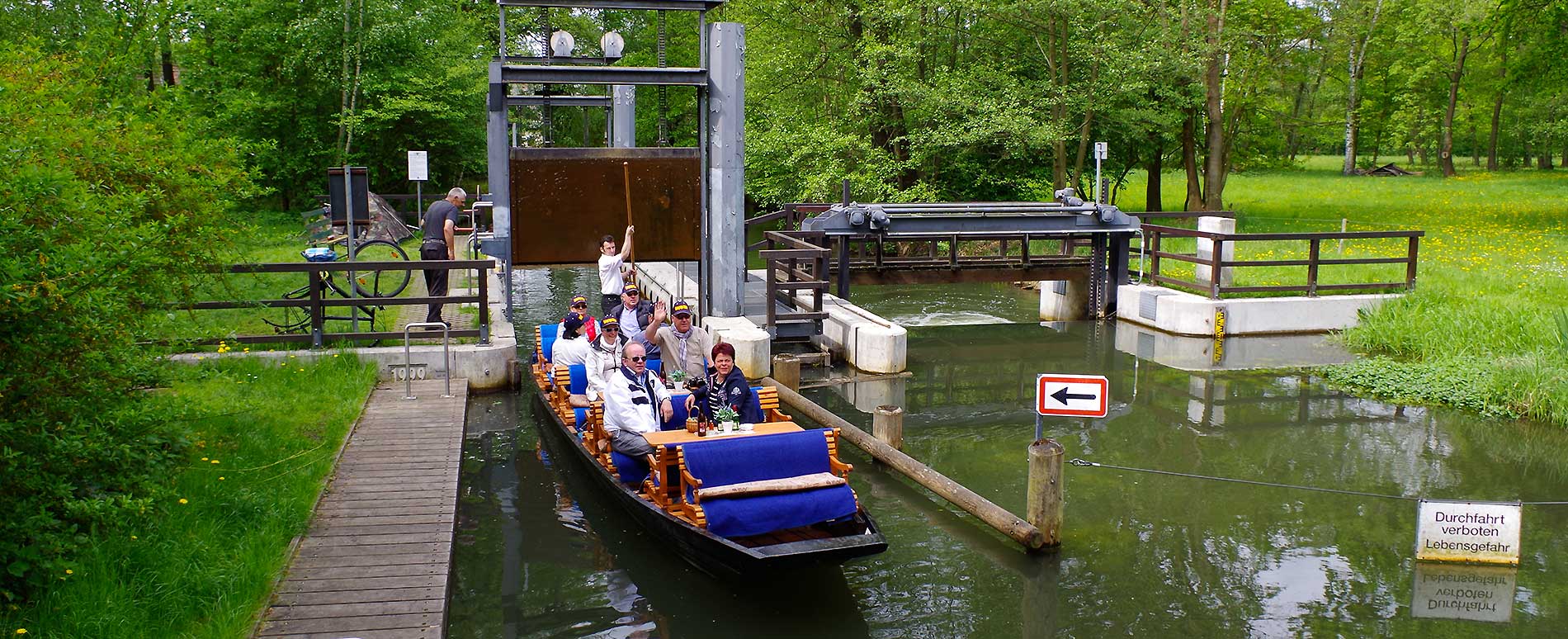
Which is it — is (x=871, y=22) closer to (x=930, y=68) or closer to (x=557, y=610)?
(x=930, y=68)

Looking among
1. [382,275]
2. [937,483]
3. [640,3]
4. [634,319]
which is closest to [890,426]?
[937,483]

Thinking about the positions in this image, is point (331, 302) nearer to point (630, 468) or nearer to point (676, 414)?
point (676, 414)

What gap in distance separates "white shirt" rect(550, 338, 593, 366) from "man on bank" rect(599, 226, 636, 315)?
6.63 feet

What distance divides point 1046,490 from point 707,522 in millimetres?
2723

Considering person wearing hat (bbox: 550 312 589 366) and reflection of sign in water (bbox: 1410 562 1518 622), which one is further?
person wearing hat (bbox: 550 312 589 366)

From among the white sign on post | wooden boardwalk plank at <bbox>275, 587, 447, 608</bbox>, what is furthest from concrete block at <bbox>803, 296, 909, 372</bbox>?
wooden boardwalk plank at <bbox>275, 587, 447, 608</bbox>

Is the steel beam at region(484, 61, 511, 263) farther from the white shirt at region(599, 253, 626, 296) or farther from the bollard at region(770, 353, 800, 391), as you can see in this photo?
the bollard at region(770, 353, 800, 391)

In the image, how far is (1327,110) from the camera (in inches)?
2483

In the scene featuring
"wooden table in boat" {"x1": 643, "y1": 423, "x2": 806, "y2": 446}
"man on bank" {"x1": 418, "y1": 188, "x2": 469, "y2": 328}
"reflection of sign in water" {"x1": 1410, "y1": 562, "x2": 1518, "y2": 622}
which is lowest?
"reflection of sign in water" {"x1": 1410, "y1": 562, "x2": 1518, "y2": 622}

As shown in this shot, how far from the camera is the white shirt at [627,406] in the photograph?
30.4 ft

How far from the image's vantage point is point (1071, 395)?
854cm

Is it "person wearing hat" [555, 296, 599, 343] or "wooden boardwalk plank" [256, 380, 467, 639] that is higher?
"person wearing hat" [555, 296, 599, 343]

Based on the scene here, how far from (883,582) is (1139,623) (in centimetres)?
181

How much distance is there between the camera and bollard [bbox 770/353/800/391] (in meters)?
14.1
